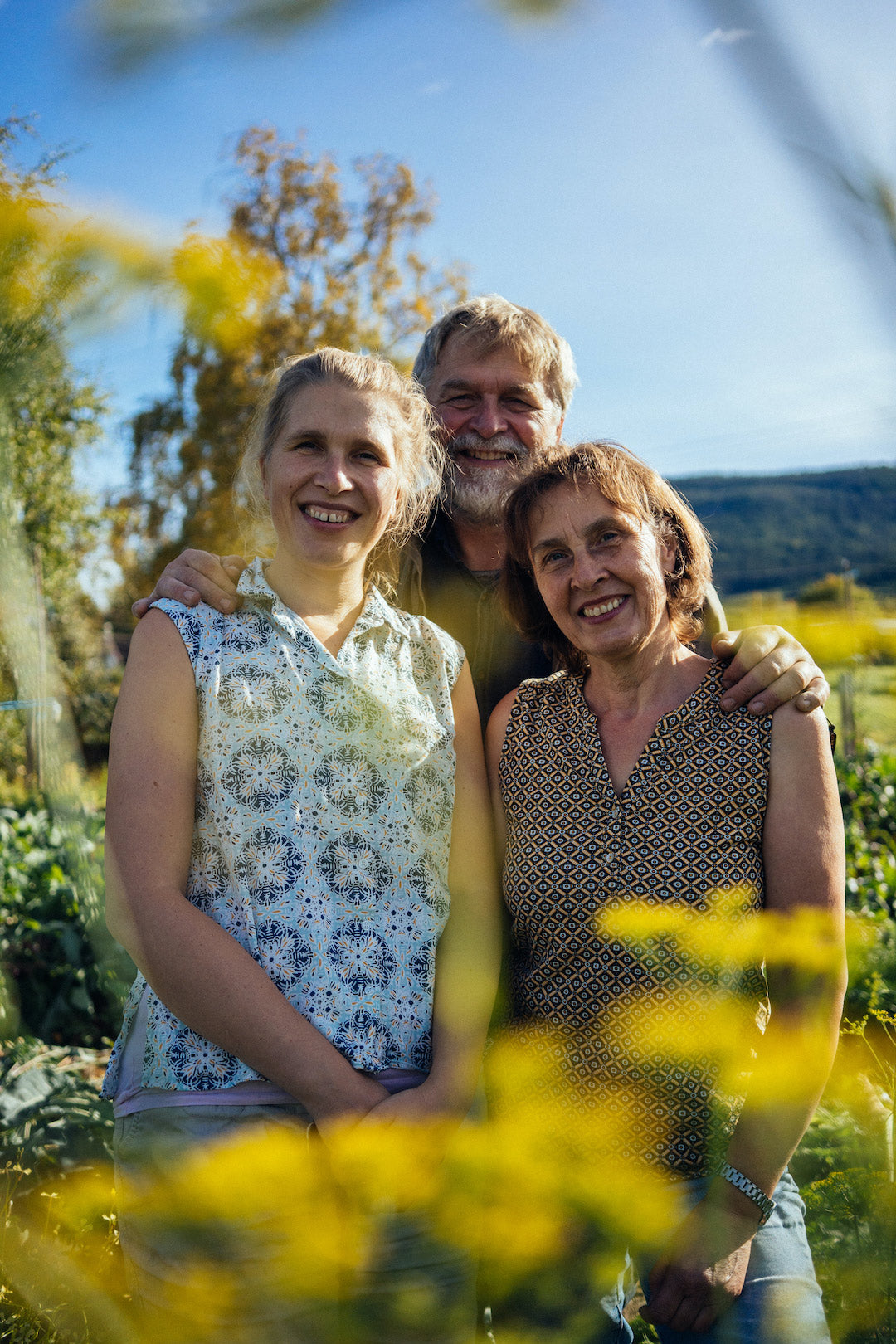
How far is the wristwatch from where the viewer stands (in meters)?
1.65

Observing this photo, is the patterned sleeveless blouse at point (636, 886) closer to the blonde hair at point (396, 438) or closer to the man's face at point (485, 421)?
the blonde hair at point (396, 438)

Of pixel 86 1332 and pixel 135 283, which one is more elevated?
pixel 135 283

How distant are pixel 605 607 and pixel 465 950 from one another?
0.75m

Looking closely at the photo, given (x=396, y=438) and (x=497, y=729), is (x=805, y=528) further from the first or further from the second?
(x=497, y=729)

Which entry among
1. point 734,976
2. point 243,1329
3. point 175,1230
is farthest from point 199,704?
point 734,976

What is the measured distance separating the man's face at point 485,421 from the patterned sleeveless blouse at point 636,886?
1.02 metres

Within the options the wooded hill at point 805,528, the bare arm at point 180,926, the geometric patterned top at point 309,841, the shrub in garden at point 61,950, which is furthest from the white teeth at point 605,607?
the shrub in garden at point 61,950

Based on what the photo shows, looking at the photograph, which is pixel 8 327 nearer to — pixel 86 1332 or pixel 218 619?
pixel 218 619

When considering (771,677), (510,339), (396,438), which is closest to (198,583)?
(396,438)

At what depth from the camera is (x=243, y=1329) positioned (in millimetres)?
1392

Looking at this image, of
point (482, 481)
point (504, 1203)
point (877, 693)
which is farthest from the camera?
point (482, 481)

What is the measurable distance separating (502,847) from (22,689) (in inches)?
45.1

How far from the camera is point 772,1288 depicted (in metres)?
1.62

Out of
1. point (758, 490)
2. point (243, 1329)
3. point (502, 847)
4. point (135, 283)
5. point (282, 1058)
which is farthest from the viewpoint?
point (502, 847)
